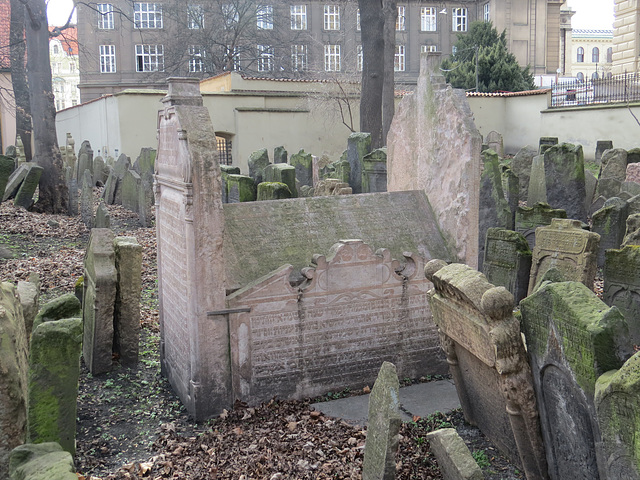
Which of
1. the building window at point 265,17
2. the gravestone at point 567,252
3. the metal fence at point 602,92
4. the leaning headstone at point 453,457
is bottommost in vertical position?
the leaning headstone at point 453,457

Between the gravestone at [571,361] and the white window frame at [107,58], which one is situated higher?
the white window frame at [107,58]

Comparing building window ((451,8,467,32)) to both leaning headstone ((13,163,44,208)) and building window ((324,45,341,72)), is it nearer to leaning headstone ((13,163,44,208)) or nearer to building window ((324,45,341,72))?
building window ((324,45,341,72))

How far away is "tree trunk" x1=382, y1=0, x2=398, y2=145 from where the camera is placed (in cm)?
1759

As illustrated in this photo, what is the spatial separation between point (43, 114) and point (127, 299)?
31.4 feet

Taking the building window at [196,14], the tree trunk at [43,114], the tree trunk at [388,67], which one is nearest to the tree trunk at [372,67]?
the tree trunk at [388,67]

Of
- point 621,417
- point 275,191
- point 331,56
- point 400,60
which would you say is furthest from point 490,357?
point 400,60

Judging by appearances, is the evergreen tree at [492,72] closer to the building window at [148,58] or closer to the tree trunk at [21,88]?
the tree trunk at [21,88]

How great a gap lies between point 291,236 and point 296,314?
82 cm

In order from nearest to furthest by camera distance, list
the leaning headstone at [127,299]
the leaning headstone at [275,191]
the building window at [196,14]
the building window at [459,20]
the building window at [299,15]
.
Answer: the leaning headstone at [127,299]
the leaning headstone at [275,191]
the building window at [196,14]
the building window at [299,15]
the building window at [459,20]

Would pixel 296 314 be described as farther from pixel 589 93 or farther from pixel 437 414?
pixel 589 93

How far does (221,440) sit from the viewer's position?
5035 millimetres

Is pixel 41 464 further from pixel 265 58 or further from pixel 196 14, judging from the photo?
pixel 196 14

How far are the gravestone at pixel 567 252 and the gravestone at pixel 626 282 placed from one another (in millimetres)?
186

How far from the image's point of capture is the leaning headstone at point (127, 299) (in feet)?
21.5
